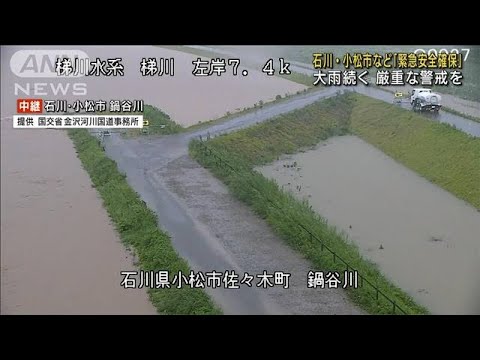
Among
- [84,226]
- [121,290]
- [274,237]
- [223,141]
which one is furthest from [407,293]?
[223,141]

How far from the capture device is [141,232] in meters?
5.41

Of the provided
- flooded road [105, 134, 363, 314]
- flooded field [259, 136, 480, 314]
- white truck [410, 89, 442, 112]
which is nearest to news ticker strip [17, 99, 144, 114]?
flooded road [105, 134, 363, 314]

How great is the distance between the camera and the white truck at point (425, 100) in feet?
28.4

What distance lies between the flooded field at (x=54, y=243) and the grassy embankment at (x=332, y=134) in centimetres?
174

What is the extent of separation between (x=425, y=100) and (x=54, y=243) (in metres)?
6.48

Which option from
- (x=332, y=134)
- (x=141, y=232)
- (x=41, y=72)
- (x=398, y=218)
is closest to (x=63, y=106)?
(x=41, y=72)

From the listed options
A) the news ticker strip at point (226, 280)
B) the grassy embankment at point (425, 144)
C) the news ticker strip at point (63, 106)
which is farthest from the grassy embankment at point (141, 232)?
the grassy embankment at point (425, 144)

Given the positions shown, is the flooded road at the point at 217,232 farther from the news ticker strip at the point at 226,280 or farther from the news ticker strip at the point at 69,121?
the news ticker strip at the point at 69,121

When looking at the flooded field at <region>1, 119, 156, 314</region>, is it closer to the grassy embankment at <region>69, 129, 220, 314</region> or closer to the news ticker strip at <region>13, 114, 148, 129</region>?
the grassy embankment at <region>69, 129, 220, 314</region>

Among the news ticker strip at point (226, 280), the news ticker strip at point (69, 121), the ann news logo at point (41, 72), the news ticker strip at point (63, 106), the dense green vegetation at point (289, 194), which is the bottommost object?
the news ticker strip at point (226, 280)

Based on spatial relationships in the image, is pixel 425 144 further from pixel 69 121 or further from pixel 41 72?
pixel 41 72

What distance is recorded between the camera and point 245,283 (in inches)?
181

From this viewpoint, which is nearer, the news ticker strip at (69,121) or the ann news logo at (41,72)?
the ann news logo at (41,72)

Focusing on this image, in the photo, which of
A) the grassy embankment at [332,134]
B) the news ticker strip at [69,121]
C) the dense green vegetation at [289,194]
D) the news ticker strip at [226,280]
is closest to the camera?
the news ticker strip at [226,280]
